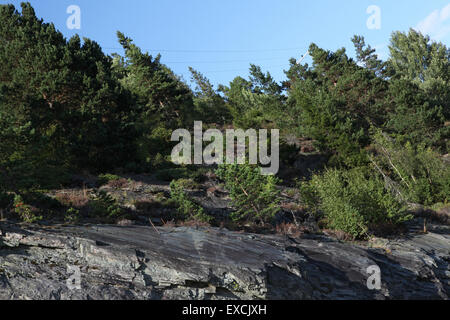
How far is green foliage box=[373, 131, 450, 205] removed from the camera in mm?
26609

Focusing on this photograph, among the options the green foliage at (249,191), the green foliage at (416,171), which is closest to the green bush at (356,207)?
the green foliage at (249,191)

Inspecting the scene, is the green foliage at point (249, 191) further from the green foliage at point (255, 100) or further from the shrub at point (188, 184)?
the green foliage at point (255, 100)

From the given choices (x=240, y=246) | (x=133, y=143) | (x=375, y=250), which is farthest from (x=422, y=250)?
(x=133, y=143)

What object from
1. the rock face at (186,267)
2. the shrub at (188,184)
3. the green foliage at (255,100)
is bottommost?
the rock face at (186,267)

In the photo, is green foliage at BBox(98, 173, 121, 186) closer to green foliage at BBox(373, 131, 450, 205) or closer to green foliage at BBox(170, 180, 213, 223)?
green foliage at BBox(170, 180, 213, 223)

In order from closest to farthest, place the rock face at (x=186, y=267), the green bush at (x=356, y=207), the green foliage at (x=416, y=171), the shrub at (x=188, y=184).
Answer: the rock face at (x=186, y=267) < the green bush at (x=356, y=207) < the shrub at (x=188, y=184) < the green foliage at (x=416, y=171)

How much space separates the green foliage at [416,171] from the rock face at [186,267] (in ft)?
52.7

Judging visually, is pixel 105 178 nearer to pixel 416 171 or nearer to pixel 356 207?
pixel 356 207

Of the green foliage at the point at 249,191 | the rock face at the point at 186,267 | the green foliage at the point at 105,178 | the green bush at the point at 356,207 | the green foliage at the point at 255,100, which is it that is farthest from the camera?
the green foliage at the point at 255,100

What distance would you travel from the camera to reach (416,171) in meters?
28.6

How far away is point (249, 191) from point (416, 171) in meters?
19.1

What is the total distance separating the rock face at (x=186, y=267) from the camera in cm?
835

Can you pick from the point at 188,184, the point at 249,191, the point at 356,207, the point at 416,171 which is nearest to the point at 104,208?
the point at 249,191

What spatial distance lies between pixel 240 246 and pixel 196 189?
12.2 metres
